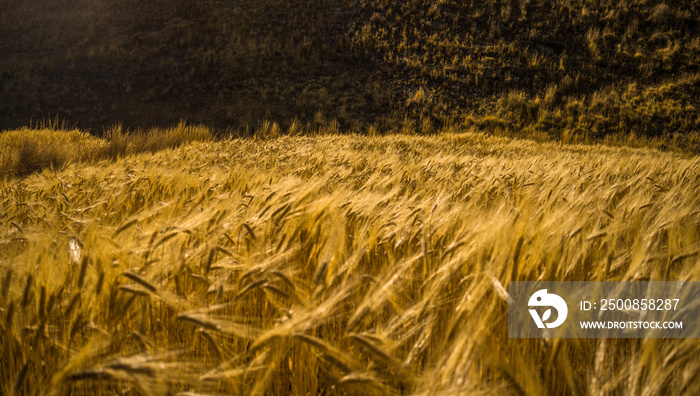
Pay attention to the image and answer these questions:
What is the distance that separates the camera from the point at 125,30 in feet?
63.3

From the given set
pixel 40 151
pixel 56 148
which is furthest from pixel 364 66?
pixel 40 151

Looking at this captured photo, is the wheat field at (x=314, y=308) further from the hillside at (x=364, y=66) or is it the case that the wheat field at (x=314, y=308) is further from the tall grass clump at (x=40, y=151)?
the hillside at (x=364, y=66)

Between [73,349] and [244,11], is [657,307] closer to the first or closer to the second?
[73,349]

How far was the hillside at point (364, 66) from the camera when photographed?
45.8ft

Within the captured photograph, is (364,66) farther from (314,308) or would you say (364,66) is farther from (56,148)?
(314,308)

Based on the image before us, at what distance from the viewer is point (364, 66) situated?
701 inches

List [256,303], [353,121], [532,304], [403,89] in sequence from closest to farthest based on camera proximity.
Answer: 1. [532,304]
2. [256,303]
3. [353,121]
4. [403,89]

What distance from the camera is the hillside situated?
45.8ft

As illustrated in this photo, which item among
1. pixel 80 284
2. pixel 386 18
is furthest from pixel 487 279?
pixel 386 18

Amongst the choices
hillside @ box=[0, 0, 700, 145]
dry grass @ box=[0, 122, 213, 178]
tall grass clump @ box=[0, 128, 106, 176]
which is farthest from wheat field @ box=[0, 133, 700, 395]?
hillside @ box=[0, 0, 700, 145]

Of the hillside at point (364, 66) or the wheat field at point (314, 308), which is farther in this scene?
the hillside at point (364, 66)

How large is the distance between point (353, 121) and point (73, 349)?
1398 cm

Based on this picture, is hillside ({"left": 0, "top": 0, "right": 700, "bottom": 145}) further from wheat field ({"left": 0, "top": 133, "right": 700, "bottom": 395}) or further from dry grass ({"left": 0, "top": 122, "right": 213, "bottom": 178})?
wheat field ({"left": 0, "top": 133, "right": 700, "bottom": 395})

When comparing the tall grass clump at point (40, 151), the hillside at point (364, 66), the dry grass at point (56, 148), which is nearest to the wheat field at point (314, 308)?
the dry grass at point (56, 148)
